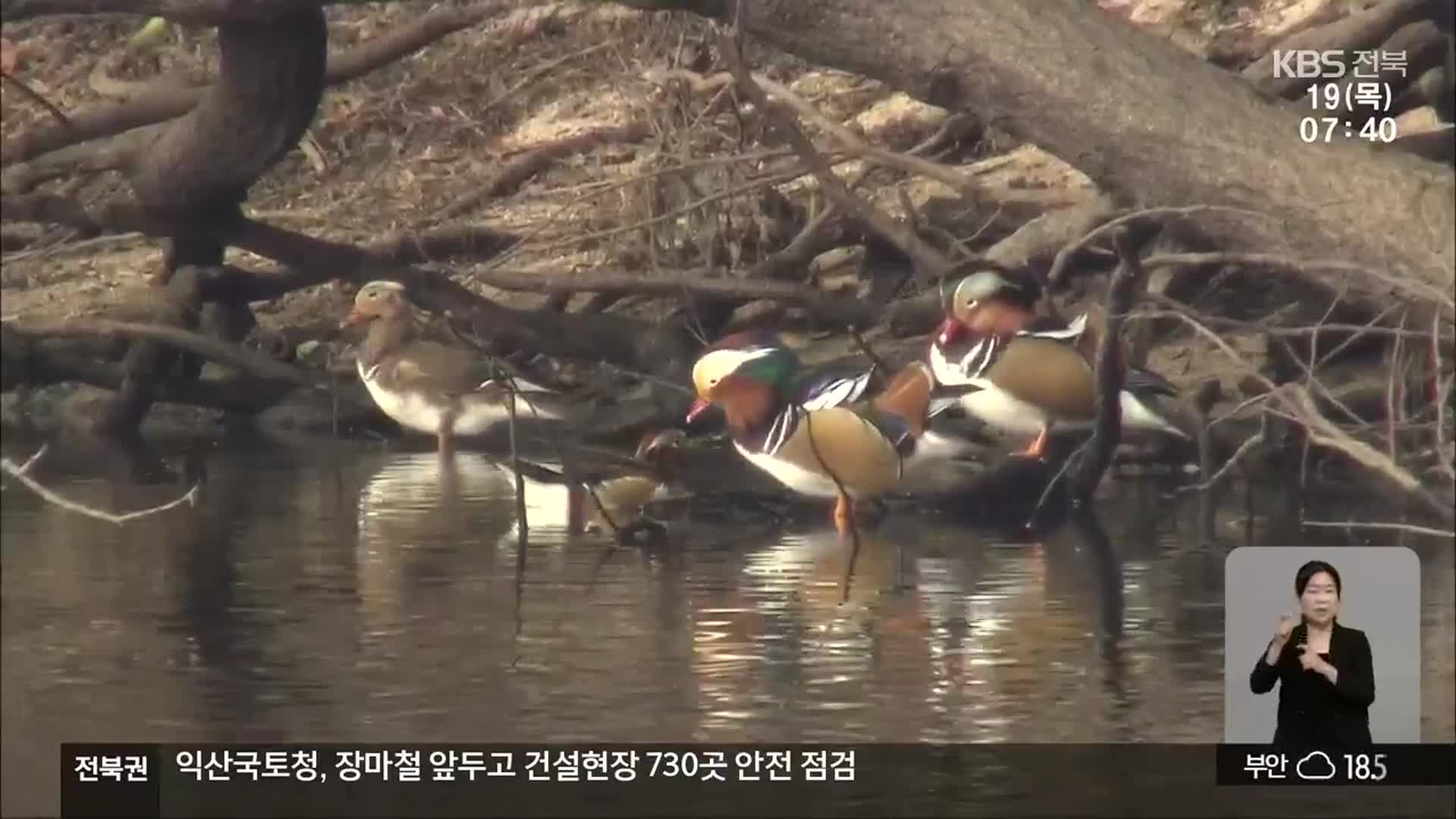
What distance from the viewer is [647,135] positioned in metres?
3.55

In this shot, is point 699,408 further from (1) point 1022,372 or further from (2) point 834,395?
(1) point 1022,372

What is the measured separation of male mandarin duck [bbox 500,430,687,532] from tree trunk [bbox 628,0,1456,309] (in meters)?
0.57

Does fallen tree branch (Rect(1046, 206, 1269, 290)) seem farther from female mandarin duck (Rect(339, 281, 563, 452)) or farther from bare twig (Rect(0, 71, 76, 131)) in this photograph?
bare twig (Rect(0, 71, 76, 131))

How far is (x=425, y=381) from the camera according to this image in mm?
3535

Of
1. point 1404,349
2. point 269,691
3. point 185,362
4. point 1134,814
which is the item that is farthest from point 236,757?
point 1404,349

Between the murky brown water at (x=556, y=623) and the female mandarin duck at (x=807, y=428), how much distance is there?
6 centimetres

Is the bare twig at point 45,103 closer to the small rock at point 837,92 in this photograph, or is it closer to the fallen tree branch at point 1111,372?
the small rock at point 837,92

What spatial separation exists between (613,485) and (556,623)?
20 cm

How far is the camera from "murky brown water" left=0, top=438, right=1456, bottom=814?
3422mm

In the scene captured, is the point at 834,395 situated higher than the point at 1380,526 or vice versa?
the point at 834,395

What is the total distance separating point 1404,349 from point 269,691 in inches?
61.4

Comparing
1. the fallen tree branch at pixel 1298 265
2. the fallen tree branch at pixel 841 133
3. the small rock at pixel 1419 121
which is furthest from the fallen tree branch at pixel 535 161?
the small rock at pixel 1419 121

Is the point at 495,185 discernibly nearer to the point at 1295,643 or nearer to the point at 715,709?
the point at 715,709

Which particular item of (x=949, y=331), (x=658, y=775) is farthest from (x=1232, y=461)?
(x=658, y=775)
